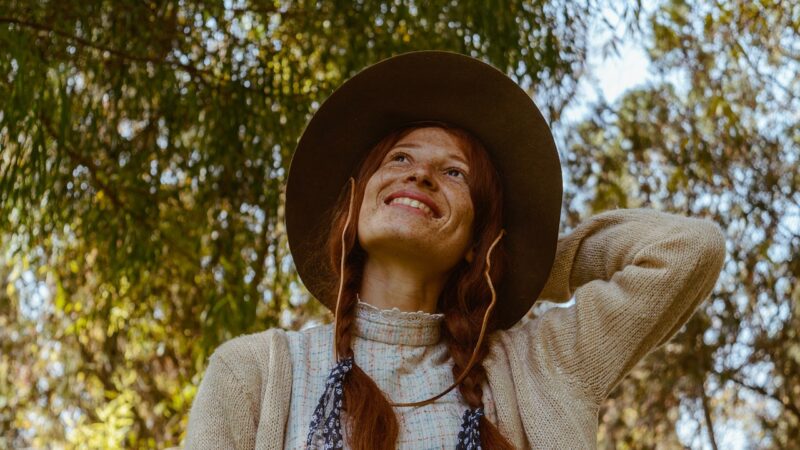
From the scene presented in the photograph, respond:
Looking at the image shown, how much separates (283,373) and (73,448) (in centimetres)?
340

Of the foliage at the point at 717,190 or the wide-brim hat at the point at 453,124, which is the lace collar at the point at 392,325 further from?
the foliage at the point at 717,190

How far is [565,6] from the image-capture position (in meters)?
3.62

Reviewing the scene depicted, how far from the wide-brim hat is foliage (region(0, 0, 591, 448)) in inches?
39.9

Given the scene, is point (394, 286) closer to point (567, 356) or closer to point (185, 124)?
point (567, 356)

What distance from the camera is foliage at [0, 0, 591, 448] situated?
317 centimetres

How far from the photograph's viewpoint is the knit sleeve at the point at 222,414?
1720 mm

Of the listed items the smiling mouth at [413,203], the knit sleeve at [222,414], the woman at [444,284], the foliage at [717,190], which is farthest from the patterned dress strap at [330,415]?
the foliage at [717,190]

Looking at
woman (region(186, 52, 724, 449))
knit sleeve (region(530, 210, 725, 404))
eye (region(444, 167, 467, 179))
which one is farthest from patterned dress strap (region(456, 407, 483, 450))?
eye (region(444, 167, 467, 179))

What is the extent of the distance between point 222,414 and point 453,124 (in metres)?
0.86

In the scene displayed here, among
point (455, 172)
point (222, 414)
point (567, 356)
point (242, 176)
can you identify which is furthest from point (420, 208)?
point (242, 176)

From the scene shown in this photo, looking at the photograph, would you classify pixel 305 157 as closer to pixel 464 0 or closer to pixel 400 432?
pixel 400 432

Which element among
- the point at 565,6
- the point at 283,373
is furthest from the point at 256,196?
the point at 283,373

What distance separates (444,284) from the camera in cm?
214

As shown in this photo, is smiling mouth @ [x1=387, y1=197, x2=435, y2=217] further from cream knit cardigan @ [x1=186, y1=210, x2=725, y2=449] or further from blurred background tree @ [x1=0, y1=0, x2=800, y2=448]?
blurred background tree @ [x1=0, y1=0, x2=800, y2=448]
